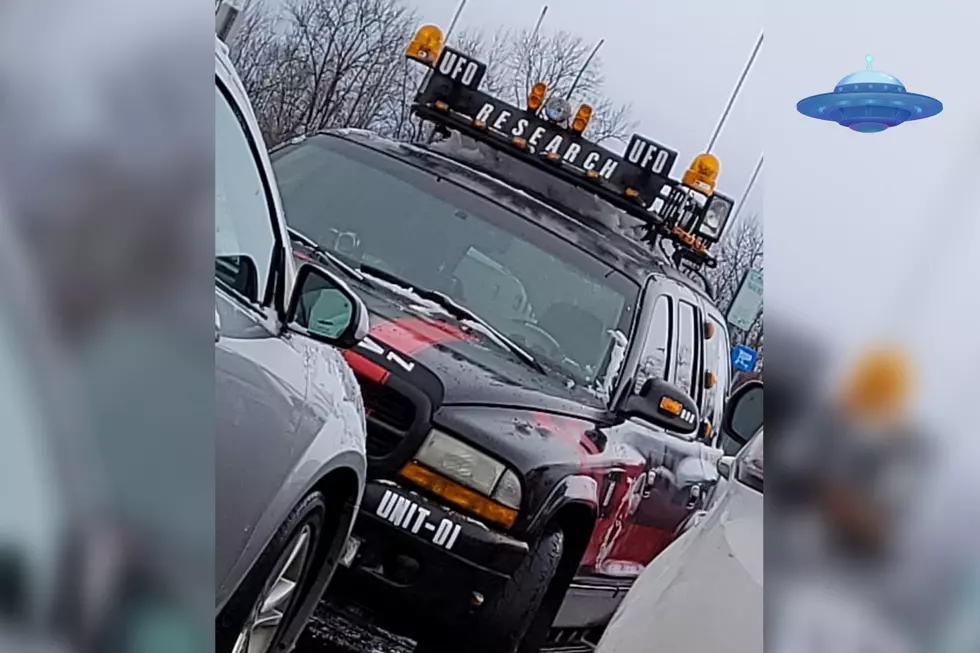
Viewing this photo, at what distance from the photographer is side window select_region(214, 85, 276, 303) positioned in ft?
7.02

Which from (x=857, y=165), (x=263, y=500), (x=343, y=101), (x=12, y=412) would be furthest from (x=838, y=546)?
(x=12, y=412)

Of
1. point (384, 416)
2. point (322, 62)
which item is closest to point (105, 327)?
point (384, 416)

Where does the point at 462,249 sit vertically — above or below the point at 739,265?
below

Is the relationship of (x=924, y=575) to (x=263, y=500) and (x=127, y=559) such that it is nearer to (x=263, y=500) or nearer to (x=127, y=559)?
(x=263, y=500)

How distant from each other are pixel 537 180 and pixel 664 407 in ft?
1.84

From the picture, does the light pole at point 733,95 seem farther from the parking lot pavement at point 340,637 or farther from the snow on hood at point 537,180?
the parking lot pavement at point 340,637

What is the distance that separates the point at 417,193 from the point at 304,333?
390mm

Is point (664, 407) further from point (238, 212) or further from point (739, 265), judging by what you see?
point (238, 212)

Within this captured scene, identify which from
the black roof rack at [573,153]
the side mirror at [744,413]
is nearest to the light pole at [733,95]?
the black roof rack at [573,153]

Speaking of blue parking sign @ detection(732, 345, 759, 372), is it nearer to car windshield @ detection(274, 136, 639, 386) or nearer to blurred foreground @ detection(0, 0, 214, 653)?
car windshield @ detection(274, 136, 639, 386)

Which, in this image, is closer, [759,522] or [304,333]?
[304,333]

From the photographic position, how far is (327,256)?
85.6 inches

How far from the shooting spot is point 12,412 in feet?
6.79

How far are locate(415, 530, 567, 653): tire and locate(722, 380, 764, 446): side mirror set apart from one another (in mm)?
483
